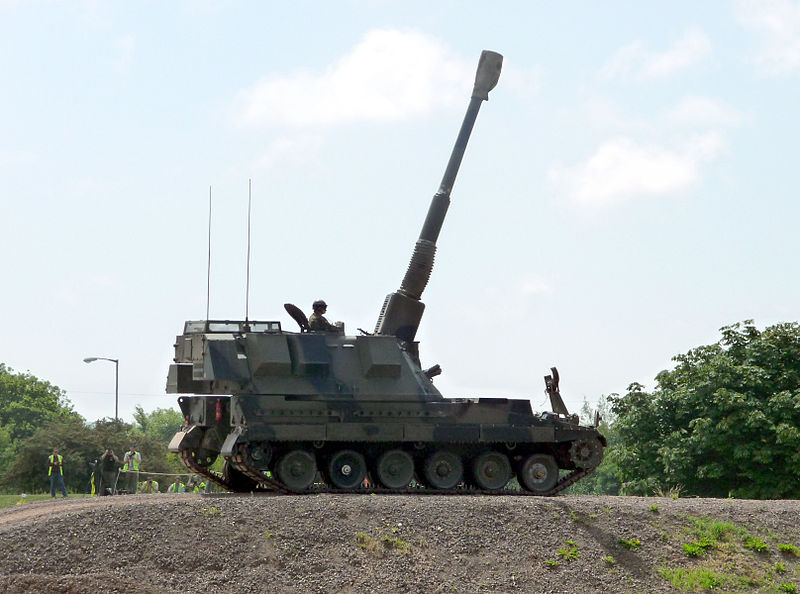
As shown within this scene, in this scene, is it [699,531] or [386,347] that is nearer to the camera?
[699,531]

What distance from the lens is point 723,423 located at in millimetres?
32031

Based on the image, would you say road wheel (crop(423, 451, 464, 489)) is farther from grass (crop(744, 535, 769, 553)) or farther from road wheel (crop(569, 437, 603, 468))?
grass (crop(744, 535, 769, 553))

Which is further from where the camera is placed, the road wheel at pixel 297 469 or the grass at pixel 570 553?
the road wheel at pixel 297 469

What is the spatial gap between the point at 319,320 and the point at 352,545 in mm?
6029

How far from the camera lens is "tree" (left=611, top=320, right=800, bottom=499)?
31484mm

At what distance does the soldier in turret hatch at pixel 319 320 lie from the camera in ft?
69.7

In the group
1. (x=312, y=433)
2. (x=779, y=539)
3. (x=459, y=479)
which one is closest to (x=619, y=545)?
(x=779, y=539)

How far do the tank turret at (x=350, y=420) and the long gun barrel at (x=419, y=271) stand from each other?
27 mm

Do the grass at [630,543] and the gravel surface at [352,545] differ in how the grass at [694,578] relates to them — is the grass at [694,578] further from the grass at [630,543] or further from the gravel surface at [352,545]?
the grass at [630,543]

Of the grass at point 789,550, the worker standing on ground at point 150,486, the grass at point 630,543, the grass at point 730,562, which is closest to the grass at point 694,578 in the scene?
the grass at point 730,562

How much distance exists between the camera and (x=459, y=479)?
20750 millimetres

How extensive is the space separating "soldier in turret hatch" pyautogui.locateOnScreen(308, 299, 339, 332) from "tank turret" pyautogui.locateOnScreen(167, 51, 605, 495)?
0.34ft

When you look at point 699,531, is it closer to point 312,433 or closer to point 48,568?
point 312,433

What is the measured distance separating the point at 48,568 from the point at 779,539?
34.8 ft
